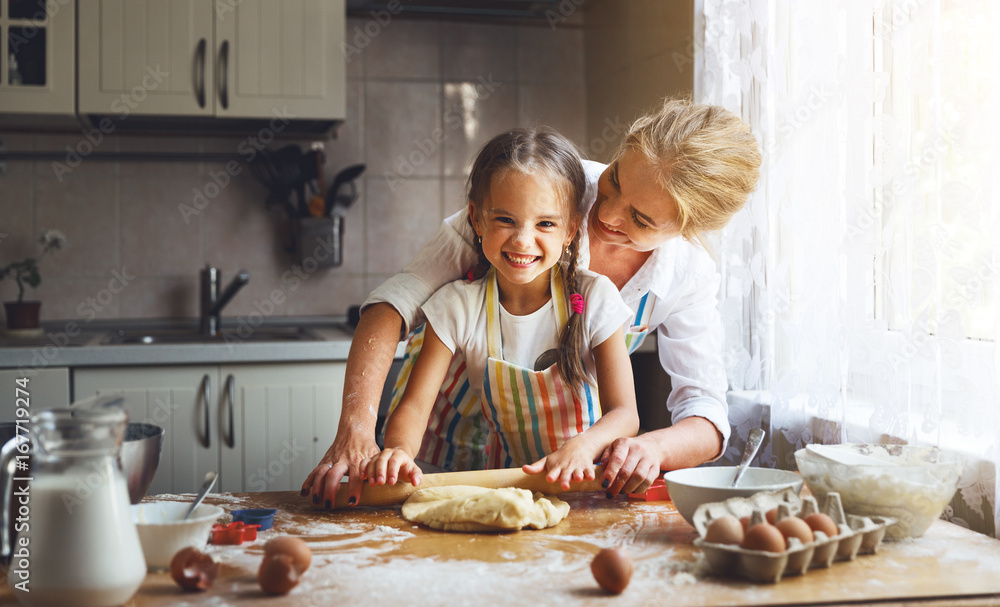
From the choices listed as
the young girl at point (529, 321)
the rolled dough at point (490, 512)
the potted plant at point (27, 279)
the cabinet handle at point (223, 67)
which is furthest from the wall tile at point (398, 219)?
the rolled dough at point (490, 512)

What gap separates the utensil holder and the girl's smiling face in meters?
1.46

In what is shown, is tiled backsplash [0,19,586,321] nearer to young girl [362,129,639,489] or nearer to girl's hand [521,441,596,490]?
young girl [362,129,639,489]

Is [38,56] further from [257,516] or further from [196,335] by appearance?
[257,516]

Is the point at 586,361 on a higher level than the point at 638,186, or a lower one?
lower

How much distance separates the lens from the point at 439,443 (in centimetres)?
142

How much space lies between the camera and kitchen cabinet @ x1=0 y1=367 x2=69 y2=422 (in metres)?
1.94

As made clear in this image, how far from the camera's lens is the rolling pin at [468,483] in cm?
104

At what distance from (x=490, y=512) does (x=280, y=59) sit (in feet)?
5.89

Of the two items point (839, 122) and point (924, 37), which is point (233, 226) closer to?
point (839, 122)

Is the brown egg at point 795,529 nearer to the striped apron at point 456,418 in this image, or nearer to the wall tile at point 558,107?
the striped apron at point 456,418

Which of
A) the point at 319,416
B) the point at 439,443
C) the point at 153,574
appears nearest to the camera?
the point at 153,574

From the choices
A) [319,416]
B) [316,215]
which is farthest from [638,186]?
[316,215]

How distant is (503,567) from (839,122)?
3.17 ft

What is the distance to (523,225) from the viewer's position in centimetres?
115
